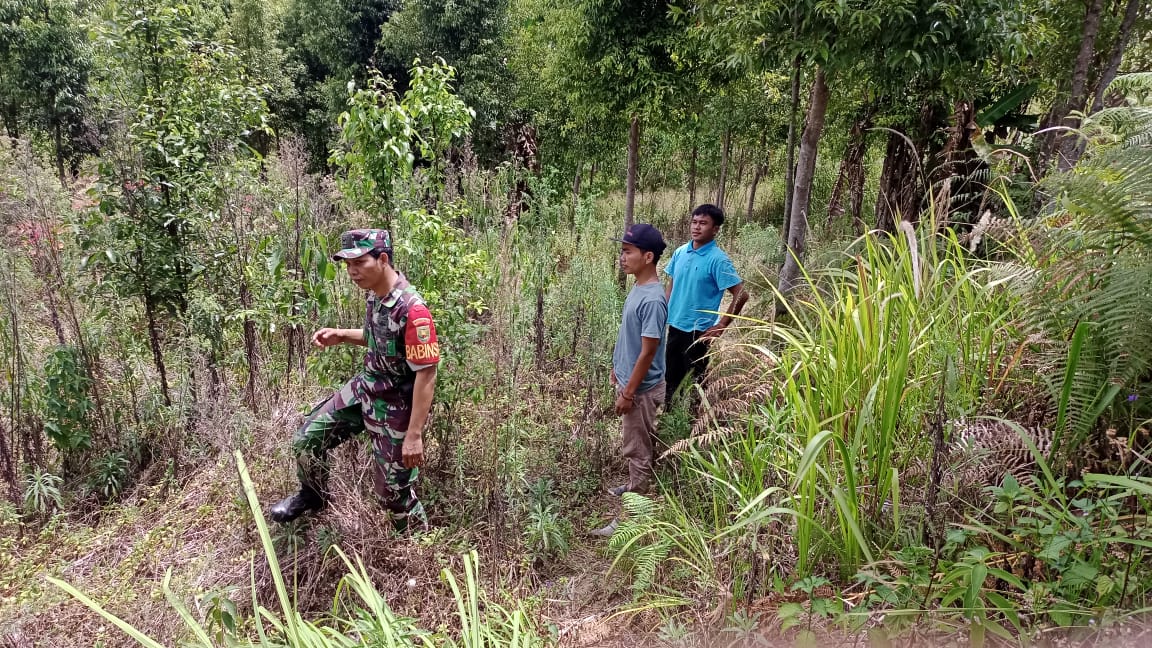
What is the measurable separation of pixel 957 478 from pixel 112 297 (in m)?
4.71

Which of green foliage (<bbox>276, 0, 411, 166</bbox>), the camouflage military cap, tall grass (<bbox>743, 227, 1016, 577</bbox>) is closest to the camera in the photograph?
tall grass (<bbox>743, 227, 1016, 577</bbox>)

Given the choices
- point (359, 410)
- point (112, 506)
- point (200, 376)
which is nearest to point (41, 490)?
point (112, 506)

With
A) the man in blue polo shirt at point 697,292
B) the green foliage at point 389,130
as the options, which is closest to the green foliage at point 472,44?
the green foliage at point 389,130

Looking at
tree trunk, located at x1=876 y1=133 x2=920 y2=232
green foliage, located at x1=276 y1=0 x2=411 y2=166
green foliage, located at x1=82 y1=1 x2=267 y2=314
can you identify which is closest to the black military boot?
green foliage, located at x1=82 y1=1 x2=267 y2=314

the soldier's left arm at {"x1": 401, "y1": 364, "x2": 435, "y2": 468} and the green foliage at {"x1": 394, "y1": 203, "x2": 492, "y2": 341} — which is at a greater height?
the green foliage at {"x1": 394, "y1": 203, "x2": 492, "y2": 341}

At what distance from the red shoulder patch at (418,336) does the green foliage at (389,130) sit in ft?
3.17

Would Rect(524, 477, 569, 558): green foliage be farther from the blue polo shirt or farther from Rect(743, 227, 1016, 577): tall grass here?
the blue polo shirt

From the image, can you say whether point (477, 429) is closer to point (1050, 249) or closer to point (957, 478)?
point (957, 478)

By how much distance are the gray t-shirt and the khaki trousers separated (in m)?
0.06

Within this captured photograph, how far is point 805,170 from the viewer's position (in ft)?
12.4

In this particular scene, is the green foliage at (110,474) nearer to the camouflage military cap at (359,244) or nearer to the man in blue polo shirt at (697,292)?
the camouflage military cap at (359,244)

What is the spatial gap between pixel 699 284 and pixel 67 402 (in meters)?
3.86

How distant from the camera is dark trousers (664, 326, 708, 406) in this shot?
12.1ft

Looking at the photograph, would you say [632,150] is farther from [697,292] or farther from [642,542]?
[642,542]
